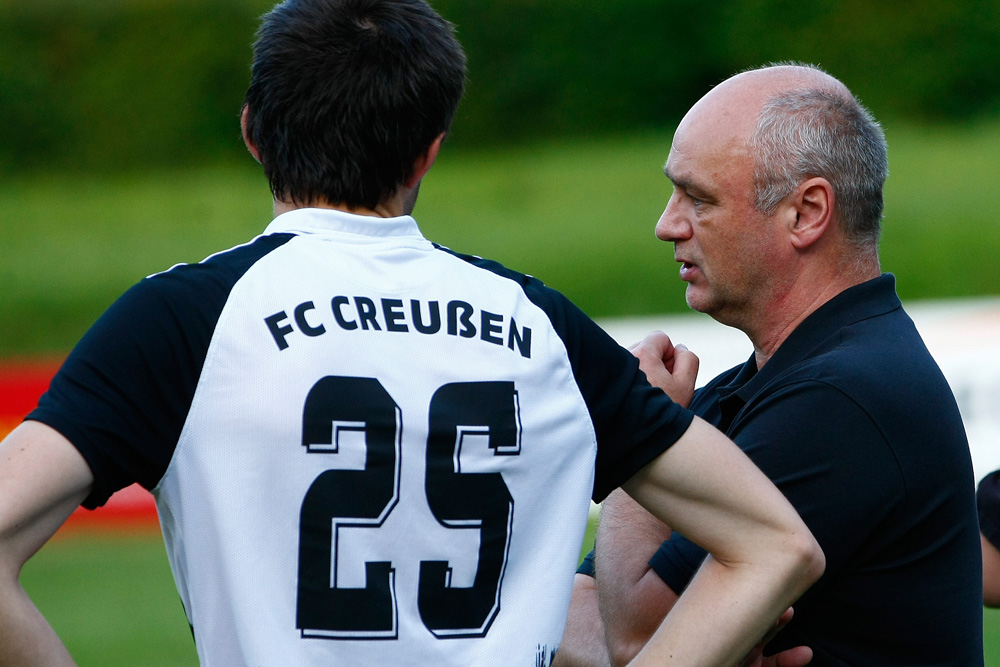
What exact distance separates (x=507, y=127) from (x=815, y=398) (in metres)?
19.9

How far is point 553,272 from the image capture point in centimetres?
1584

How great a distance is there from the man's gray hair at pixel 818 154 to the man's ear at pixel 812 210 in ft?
0.05

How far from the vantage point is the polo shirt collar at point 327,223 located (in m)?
1.71

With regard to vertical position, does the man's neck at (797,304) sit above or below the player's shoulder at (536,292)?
below

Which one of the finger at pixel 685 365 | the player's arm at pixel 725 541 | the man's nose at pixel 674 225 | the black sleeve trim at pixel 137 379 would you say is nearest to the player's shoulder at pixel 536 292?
the player's arm at pixel 725 541

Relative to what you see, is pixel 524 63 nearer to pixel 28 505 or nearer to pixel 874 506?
pixel 874 506

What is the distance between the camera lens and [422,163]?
1812 millimetres

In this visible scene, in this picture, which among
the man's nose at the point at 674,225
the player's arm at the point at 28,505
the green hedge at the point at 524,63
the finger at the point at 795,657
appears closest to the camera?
the player's arm at the point at 28,505

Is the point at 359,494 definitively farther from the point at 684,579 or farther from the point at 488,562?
the point at 684,579

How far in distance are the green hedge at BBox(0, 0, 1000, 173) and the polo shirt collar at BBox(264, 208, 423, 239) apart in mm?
19026

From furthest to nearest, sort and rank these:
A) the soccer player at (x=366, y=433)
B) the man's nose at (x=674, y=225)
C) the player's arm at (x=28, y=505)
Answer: the man's nose at (x=674, y=225) < the soccer player at (x=366, y=433) < the player's arm at (x=28, y=505)

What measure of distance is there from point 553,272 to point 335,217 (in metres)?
14.2

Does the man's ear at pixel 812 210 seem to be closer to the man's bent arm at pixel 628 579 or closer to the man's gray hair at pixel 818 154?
the man's gray hair at pixel 818 154

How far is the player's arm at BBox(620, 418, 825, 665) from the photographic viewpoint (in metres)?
1.75
